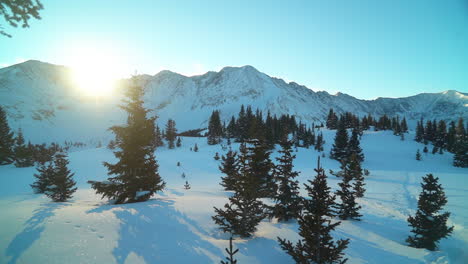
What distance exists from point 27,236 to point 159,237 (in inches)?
174

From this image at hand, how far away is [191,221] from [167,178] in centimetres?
2952

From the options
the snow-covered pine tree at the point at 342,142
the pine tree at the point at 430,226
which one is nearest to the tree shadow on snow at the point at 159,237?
the pine tree at the point at 430,226

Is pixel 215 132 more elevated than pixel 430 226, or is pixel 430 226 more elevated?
pixel 215 132

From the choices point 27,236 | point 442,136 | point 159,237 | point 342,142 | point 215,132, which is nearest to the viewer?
point 27,236

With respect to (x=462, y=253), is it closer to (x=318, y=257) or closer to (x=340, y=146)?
(x=318, y=257)

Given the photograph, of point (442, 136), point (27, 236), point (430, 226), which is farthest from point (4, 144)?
point (442, 136)

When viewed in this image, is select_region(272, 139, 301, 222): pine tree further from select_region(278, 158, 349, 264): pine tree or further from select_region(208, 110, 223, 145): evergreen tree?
select_region(208, 110, 223, 145): evergreen tree

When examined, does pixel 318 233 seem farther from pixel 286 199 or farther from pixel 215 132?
pixel 215 132

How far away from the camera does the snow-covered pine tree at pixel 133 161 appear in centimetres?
1319

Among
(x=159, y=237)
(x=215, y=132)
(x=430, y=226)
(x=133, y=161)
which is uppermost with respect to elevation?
(x=133, y=161)

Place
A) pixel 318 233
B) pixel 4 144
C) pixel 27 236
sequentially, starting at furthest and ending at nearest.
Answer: pixel 4 144
pixel 27 236
pixel 318 233

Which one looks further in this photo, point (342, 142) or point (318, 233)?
point (342, 142)

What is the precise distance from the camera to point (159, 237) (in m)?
8.16

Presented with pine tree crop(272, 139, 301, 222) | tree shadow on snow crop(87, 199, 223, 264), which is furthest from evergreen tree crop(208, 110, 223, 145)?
tree shadow on snow crop(87, 199, 223, 264)
